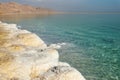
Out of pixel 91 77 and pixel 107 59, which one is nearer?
pixel 91 77

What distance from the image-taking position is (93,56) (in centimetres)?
4700

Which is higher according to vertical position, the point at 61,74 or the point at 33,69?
the point at 61,74

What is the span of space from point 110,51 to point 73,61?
40.2 ft

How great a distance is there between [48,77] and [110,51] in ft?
97.2

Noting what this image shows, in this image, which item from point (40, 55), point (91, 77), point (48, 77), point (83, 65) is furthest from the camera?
point (83, 65)

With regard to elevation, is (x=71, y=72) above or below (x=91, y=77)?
above

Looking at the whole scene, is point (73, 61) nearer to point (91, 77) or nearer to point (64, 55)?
point (64, 55)

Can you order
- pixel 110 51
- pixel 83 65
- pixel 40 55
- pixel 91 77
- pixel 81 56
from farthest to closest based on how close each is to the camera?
pixel 110 51, pixel 81 56, pixel 83 65, pixel 91 77, pixel 40 55

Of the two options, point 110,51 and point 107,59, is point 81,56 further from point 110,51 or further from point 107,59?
point 110,51

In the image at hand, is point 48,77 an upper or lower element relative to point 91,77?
upper

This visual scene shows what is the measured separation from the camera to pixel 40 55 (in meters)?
30.3

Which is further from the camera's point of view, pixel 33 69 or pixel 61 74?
pixel 33 69

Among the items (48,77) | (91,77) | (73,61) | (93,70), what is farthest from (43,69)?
(73,61)

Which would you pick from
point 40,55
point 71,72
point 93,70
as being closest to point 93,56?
point 93,70
